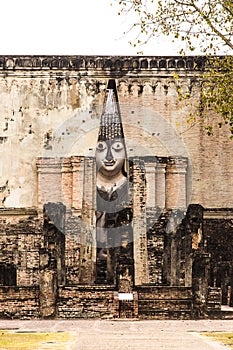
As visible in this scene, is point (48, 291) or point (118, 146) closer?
point (48, 291)

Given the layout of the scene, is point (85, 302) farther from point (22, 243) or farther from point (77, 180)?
point (77, 180)

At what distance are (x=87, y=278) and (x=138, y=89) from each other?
5531 millimetres

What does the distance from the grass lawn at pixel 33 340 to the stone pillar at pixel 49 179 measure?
11319 mm

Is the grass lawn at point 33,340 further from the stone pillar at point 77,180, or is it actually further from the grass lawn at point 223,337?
the stone pillar at point 77,180

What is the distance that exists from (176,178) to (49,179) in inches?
136

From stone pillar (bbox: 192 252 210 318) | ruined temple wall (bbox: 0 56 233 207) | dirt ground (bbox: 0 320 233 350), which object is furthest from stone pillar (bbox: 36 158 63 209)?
dirt ground (bbox: 0 320 233 350)

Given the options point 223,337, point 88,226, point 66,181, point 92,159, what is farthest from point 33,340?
point 66,181

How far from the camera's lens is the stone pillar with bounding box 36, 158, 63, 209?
2562 centimetres

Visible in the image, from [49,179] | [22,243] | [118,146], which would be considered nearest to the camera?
[22,243]

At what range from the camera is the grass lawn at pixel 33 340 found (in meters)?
11.7

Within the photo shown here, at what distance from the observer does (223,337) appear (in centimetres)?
1306

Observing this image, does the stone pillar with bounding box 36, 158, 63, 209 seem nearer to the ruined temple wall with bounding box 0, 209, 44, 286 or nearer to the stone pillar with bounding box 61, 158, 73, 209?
the stone pillar with bounding box 61, 158, 73, 209

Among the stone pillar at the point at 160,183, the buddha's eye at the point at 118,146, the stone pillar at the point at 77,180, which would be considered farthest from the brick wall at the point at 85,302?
the buddha's eye at the point at 118,146

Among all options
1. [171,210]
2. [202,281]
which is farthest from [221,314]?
[171,210]
